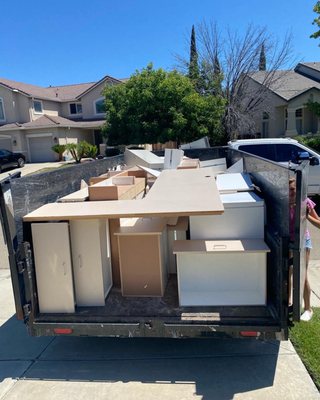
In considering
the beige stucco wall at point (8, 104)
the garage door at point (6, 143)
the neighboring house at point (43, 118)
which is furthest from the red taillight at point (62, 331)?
the beige stucco wall at point (8, 104)

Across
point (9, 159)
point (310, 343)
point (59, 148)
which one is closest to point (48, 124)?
point (59, 148)

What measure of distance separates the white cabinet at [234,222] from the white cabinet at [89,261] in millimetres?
896

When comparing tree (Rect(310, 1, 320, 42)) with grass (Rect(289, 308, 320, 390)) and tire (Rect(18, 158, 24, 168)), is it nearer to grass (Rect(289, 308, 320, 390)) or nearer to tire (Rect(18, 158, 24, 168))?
grass (Rect(289, 308, 320, 390))

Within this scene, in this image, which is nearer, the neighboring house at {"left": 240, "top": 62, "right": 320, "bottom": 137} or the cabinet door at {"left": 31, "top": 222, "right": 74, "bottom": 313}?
the cabinet door at {"left": 31, "top": 222, "right": 74, "bottom": 313}

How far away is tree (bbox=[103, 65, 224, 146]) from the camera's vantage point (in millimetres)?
16969

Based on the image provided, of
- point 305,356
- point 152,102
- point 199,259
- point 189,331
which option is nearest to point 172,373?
point 189,331

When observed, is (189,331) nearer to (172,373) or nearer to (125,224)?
(172,373)

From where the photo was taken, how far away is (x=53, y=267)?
10.4 feet

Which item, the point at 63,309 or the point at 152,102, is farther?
the point at 152,102

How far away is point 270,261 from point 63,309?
190cm

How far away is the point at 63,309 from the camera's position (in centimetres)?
325

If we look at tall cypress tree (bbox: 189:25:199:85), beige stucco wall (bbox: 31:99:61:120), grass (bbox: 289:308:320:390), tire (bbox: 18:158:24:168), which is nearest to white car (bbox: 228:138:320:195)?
grass (bbox: 289:308:320:390)

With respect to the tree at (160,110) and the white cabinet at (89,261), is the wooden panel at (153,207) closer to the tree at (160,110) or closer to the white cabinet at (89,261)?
the white cabinet at (89,261)

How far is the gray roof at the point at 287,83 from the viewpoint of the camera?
80.9 feet
